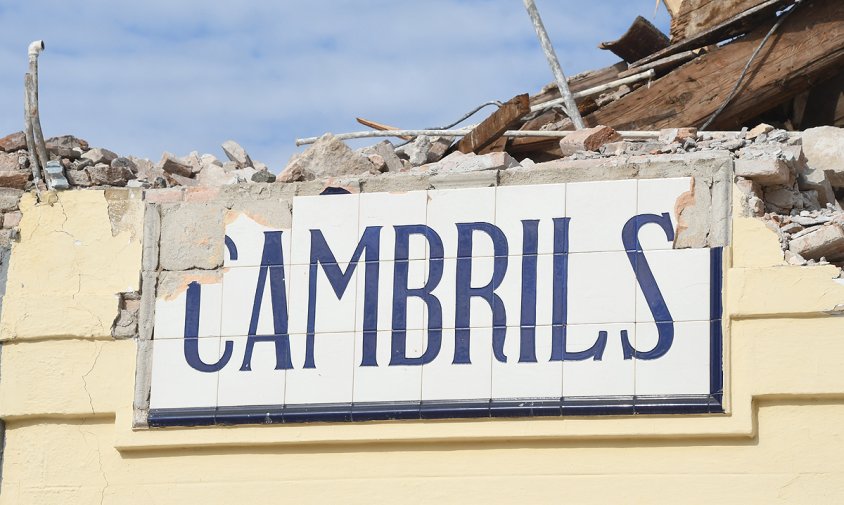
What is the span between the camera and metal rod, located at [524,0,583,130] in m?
9.52

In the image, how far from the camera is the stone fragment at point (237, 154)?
919 centimetres

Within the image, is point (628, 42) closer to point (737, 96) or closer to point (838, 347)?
point (737, 96)

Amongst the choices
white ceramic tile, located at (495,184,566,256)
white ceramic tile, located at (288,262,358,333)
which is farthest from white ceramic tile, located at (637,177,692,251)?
white ceramic tile, located at (288,262,358,333)

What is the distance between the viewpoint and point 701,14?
9523 millimetres

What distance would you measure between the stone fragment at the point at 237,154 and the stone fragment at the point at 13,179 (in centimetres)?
141

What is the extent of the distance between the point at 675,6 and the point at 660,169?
126 inches

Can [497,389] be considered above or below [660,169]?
below

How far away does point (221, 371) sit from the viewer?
7719 millimetres

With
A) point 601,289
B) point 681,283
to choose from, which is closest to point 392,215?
point 601,289

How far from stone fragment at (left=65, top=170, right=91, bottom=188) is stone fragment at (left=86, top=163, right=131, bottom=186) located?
0.08ft

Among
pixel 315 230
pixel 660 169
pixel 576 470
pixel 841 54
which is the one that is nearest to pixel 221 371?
pixel 315 230

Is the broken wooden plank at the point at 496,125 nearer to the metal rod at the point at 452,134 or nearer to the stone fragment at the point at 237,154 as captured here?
the metal rod at the point at 452,134

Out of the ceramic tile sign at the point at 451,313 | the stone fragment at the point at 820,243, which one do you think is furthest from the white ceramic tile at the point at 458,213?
the stone fragment at the point at 820,243

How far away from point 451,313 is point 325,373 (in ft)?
2.53
